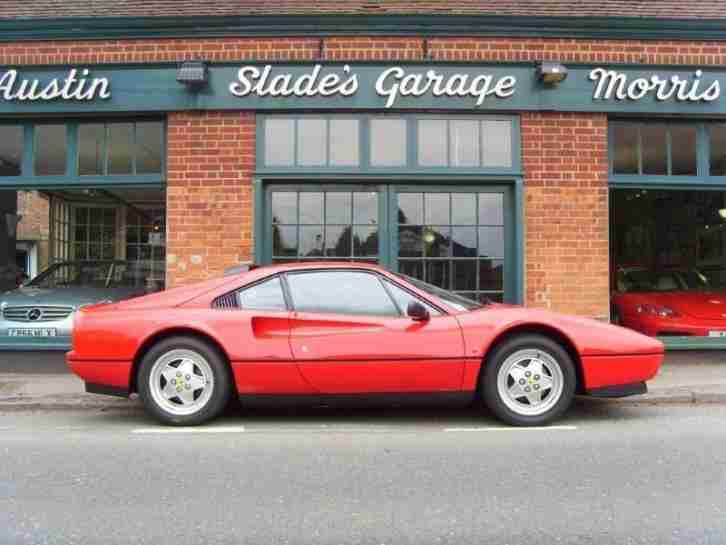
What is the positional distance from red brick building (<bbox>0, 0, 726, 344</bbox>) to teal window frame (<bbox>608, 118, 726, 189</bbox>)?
0.03 m

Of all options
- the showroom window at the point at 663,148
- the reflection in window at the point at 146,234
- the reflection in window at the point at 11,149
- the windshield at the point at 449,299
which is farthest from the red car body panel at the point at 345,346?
the reflection in window at the point at 146,234

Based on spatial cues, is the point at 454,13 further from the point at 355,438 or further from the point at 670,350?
the point at 355,438

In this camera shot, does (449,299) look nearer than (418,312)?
No

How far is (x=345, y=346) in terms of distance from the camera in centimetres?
532

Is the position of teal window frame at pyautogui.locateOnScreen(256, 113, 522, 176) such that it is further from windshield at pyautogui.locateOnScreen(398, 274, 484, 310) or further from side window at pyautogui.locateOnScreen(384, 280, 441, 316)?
side window at pyautogui.locateOnScreen(384, 280, 441, 316)

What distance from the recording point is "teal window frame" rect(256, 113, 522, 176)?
852 cm

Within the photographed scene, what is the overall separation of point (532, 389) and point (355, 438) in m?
1.50

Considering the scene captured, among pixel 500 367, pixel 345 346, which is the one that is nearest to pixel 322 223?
pixel 345 346

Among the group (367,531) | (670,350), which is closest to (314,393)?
(367,531)

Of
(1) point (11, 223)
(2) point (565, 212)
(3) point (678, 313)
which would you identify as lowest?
(3) point (678, 313)

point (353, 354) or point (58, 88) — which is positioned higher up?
point (58, 88)

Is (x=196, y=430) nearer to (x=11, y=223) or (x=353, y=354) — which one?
(x=353, y=354)

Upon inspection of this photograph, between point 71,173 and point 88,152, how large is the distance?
1.20ft

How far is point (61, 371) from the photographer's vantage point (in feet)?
26.4
